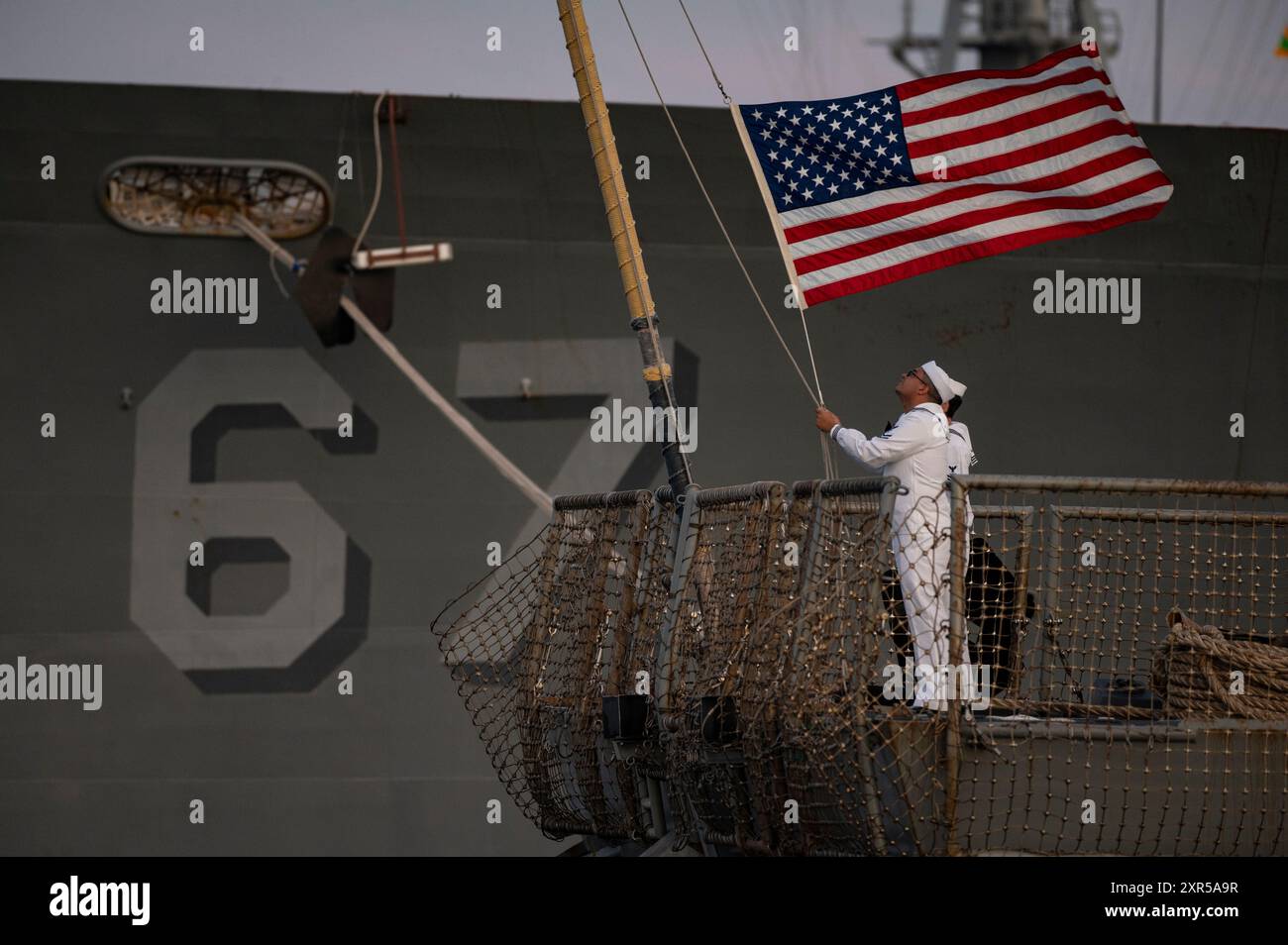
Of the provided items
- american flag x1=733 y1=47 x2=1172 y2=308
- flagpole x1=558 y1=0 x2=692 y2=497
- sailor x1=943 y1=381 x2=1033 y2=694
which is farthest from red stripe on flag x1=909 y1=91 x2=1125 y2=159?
flagpole x1=558 y1=0 x2=692 y2=497

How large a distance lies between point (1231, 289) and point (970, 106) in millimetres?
4815

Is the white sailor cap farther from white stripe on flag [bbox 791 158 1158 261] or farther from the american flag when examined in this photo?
white stripe on flag [bbox 791 158 1158 261]

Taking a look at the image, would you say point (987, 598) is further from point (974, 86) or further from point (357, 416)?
point (357, 416)

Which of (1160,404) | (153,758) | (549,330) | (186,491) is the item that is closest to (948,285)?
(1160,404)

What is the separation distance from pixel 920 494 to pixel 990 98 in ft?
6.60

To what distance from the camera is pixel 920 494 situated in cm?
557

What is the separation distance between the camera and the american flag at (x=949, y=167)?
6574 millimetres

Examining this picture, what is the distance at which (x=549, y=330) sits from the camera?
10.1 meters

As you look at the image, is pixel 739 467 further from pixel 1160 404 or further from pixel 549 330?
pixel 1160 404

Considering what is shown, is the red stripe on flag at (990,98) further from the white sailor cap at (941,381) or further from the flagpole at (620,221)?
the white sailor cap at (941,381)

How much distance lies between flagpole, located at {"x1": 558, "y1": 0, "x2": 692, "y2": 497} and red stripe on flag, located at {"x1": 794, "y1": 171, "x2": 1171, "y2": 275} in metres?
0.63

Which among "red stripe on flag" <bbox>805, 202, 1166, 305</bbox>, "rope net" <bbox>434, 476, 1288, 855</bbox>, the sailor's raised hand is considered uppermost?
"red stripe on flag" <bbox>805, 202, 1166, 305</bbox>

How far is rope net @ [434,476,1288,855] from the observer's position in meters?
4.67

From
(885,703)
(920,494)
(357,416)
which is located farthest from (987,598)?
(357,416)
